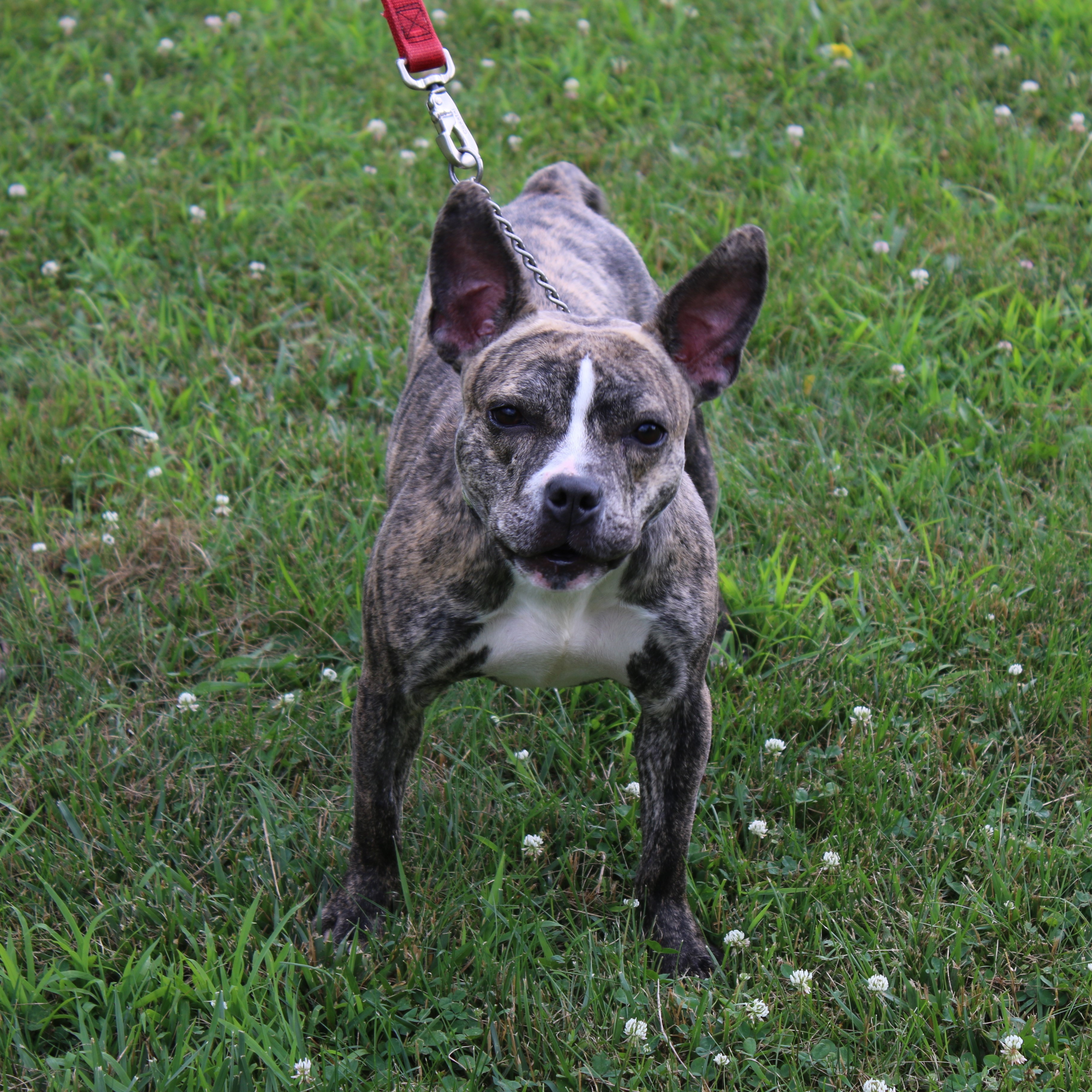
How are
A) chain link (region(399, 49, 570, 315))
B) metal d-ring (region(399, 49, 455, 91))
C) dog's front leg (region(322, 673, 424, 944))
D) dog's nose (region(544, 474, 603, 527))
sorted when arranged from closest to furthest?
dog's nose (region(544, 474, 603, 527))
dog's front leg (region(322, 673, 424, 944))
chain link (region(399, 49, 570, 315))
metal d-ring (region(399, 49, 455, 91))

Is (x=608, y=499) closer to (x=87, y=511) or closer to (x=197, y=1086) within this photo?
(x=197, y=1086)

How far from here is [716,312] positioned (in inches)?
121

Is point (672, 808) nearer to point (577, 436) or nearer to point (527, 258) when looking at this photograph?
point (577, 436)

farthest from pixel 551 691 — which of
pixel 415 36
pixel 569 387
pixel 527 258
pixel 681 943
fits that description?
pixel 415 36

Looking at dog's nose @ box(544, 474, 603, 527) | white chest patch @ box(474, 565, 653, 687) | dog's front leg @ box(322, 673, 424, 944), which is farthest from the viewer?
dog's front leg @ box(322, 673, 424, 944)

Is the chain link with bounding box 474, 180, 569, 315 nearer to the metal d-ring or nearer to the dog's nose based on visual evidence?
the metal d-ring

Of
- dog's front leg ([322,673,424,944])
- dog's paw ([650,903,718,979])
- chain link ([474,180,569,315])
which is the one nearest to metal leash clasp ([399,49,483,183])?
chain link ([474,180,569,315])

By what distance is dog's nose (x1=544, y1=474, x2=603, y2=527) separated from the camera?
8.48ft

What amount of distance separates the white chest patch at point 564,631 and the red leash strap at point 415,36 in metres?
1.74

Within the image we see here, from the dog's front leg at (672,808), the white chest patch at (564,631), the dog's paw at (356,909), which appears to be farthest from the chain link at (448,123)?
the dog's paw at (356,909)

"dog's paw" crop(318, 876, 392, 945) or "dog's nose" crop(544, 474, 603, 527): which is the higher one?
"dog's nose" crop(544, 474, 603, 527)

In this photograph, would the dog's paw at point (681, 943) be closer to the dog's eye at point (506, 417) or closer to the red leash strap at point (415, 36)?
the dog's eye at point (506, 417)

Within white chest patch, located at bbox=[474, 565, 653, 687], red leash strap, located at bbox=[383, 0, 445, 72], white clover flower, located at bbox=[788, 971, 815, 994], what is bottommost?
white clover flower, located at bbox=[788, 971, 815, 994]

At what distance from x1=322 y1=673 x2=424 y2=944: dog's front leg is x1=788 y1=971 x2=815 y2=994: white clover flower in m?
1.04
